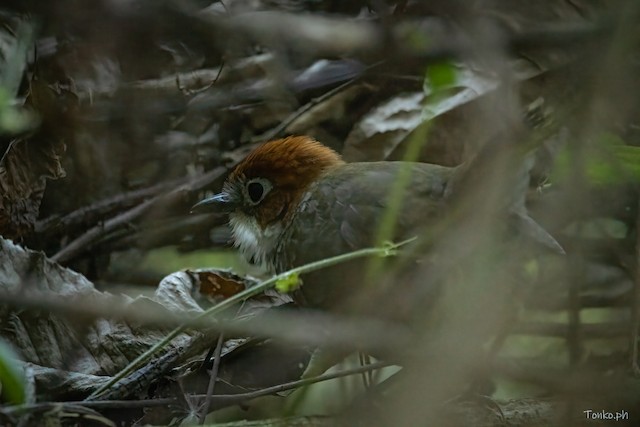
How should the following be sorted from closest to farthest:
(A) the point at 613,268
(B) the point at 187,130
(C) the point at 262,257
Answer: (A) the point at 613,268, (C) the point at 262,257, (B) the point at 187,130

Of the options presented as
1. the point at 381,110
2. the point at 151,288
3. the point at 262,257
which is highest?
the point at 381,110

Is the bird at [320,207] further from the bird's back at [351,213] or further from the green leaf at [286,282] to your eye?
the green leaf at [286,282]

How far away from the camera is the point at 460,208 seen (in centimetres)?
154

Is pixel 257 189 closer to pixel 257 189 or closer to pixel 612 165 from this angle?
pixel 257 189

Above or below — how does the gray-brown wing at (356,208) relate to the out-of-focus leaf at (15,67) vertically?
below

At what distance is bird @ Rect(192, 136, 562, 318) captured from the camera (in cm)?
221

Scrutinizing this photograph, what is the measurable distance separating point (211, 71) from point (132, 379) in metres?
1.53

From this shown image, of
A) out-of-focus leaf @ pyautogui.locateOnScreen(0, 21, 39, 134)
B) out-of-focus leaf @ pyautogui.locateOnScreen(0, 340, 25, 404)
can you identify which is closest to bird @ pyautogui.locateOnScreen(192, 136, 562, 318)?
out-of-focus leaf @ pyautogui.locateOnScreen(0, 21, 39, 134)

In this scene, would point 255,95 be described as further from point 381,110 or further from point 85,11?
point 85,11

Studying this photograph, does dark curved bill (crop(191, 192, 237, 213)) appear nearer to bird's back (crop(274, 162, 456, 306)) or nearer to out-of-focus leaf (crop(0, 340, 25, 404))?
bird's back (crop(274, 162, 456, 306))

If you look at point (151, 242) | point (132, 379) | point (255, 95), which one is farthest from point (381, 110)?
point (132, 379)

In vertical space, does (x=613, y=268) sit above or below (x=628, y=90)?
below

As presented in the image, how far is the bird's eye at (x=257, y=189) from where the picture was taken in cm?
284

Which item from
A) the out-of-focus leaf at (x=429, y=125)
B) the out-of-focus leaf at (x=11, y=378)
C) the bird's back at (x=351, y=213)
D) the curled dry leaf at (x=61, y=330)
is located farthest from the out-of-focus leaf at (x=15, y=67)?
the out-of-focus leaf at (x=429, y=125)
